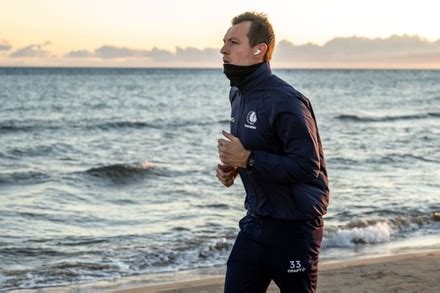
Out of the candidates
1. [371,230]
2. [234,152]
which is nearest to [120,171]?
[371,230]

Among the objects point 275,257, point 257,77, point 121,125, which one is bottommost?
point 121,125

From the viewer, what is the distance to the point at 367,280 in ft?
24.8

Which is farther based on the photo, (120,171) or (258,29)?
(120,171)

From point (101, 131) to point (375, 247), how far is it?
22.1 meters

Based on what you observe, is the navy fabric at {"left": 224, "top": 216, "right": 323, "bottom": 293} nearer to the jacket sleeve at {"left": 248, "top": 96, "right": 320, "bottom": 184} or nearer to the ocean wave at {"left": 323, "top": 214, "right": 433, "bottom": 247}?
the jacket sleeve at {"left": 248, "top": 96, "right": 320, "bottom": 184}

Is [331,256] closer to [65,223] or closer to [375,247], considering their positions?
[375,247]

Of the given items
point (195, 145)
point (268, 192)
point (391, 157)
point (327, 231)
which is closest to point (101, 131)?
point (195, 145)

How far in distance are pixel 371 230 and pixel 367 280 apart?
3.56 meters

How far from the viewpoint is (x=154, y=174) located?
60.0 feet

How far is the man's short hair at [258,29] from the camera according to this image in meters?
3.82

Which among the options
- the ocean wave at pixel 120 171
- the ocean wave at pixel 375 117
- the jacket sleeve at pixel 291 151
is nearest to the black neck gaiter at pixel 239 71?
the jacket sleeve at pixel 291 151

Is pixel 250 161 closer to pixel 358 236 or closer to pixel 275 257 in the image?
pixel 275 257

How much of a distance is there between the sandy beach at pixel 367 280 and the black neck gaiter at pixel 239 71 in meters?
3.62

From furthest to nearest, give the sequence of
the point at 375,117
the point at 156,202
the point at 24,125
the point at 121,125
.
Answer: the point at 375,117
the point at 121,125
the point at 24,125
the point at 156,202
